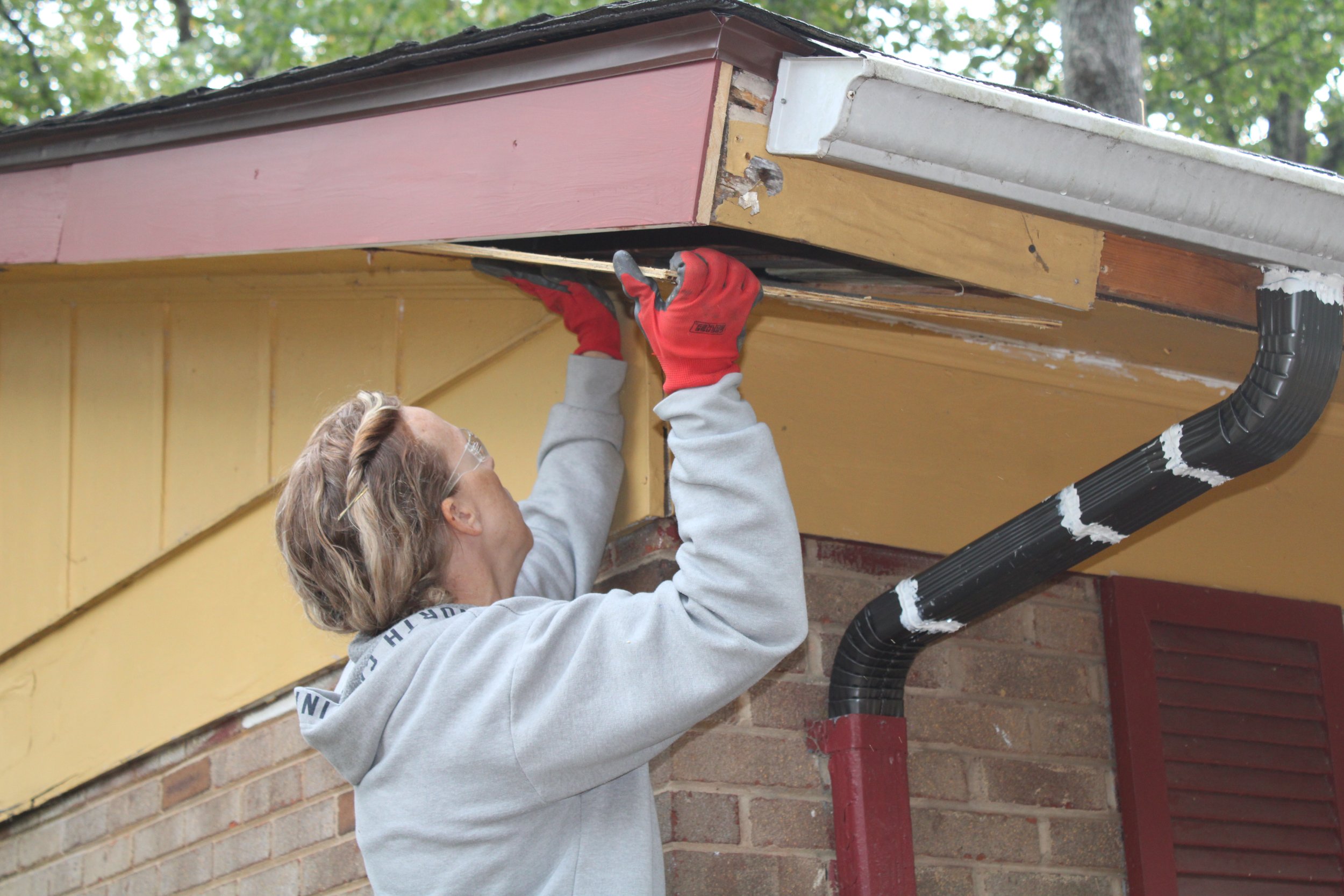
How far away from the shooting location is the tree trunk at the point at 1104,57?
28.0 feet

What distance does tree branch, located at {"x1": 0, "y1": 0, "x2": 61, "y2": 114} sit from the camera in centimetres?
1483

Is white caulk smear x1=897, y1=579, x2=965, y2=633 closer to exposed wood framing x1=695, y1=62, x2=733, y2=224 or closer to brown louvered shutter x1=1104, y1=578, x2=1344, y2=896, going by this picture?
brown louvered shutter x1=1104, y1=578, x2=1344, y2=896

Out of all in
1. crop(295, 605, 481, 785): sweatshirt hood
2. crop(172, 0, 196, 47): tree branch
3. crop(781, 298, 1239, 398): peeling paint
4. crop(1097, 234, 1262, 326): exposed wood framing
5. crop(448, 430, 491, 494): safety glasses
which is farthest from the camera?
crop(172, 0, 196, 47): tree branch

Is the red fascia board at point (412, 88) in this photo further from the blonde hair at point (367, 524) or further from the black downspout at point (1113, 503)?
the black downspout at point (1113, 503)

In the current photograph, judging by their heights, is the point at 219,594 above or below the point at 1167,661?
above

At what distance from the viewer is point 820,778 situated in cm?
270

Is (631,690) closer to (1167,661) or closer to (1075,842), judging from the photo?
(1075,842)

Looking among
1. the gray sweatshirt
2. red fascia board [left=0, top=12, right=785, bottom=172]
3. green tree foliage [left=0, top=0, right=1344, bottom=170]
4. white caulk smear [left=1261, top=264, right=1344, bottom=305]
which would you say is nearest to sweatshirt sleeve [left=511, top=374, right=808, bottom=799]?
the gray sweatshirt

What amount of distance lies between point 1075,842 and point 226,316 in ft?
8.68

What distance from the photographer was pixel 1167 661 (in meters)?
3.20

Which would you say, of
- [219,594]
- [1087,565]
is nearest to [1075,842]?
[1087,565]

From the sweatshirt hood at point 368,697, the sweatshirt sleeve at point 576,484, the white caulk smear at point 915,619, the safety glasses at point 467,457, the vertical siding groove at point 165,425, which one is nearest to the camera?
the sweatshirt hood at point 368,697

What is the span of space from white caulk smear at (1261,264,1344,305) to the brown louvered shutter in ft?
3.83

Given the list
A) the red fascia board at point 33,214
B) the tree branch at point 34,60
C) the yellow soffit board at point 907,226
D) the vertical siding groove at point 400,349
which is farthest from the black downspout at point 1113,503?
the tree branch at point 34,60
